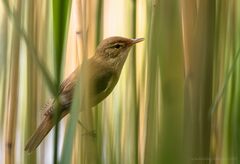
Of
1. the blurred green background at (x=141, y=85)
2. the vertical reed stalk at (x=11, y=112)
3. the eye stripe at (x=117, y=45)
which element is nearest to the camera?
the blurred green background at (x=141, y=85)

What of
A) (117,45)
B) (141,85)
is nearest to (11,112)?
(141,85)

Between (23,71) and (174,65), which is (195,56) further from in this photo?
(23,71)

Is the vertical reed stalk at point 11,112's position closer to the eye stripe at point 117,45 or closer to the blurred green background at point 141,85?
the blurred green background at point 141,85

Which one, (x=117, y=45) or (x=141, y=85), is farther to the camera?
(x=117, y=45)

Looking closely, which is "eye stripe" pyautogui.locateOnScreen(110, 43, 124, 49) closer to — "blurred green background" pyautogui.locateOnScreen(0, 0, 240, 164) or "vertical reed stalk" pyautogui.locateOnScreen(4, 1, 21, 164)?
"blurred green background" pyautogui.locateOnScreen(0, 0, 240, 164)

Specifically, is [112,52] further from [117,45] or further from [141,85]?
[141,85]

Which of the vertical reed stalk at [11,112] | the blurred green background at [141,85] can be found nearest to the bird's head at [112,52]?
the blurred green background at [141,85]

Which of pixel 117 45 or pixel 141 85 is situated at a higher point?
pixel 117 45

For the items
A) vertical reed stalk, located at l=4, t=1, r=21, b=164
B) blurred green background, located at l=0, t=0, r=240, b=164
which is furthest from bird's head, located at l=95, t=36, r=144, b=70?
vertical reed stalk, located at l=4, t=1, r=21, b=164
